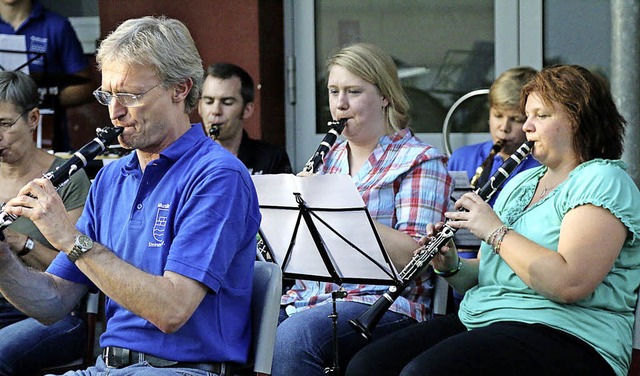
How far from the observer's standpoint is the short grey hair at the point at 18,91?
3.70m

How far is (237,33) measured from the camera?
17.5 feet

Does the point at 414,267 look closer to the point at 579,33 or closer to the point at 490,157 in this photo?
the point at 490,157

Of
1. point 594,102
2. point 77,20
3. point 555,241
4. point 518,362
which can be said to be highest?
point 77,20

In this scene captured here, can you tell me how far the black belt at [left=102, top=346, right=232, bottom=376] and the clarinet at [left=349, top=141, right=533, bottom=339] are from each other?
0.69 metres

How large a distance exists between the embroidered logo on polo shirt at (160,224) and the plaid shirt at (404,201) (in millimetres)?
1106

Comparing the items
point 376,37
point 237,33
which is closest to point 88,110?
point 237,33

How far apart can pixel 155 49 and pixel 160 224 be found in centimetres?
44

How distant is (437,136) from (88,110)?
77.8 inches

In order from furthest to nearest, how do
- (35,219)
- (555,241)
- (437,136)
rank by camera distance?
(437,136) → (555,241) → (35,219)

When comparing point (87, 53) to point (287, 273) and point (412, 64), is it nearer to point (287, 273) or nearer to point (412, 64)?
point (412, 64)

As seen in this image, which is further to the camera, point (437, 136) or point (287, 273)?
point (437, 136)

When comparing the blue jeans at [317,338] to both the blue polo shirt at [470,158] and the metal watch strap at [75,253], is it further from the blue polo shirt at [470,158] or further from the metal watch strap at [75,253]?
the blue polo shirt at [470,158]

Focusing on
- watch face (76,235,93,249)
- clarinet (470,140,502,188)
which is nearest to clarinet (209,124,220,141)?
clarinet (470,140,502,188)

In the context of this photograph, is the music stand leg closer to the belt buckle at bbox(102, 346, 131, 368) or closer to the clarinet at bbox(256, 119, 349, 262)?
the clarinet at bbox(256, 119, 349, 262)
